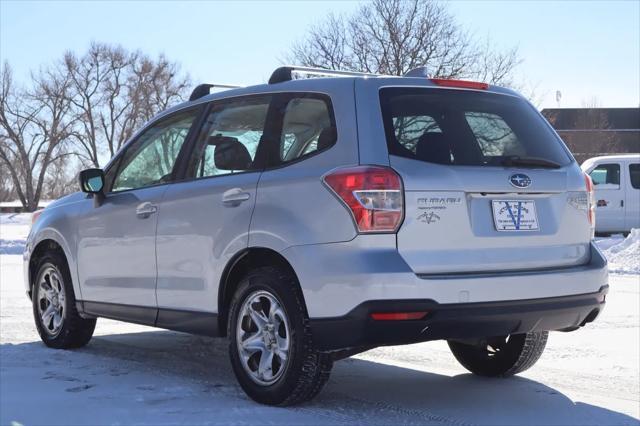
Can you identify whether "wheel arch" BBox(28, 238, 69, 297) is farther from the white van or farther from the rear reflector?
the white van

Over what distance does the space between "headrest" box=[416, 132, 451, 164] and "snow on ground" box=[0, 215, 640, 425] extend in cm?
134

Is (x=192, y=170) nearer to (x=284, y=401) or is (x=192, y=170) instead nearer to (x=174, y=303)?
(x=174, y=303)

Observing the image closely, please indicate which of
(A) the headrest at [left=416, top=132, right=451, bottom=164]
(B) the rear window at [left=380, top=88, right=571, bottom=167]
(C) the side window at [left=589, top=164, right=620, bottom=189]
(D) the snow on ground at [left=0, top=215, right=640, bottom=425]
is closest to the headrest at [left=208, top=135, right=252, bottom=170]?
(B) the rear window at [left=380, top=88, right=571, bottom=167]

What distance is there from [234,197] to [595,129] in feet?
227

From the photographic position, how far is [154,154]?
621cm

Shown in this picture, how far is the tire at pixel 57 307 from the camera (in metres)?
6.73

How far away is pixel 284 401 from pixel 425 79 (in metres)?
1.89

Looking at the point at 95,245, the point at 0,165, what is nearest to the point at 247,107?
the point at 95,245

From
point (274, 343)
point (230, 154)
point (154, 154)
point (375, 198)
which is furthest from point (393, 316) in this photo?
point (154, 154)

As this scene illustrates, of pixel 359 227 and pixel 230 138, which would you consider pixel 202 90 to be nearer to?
pixel 230 138

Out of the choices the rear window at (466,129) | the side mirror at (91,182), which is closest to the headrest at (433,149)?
the rear window at (466,129)

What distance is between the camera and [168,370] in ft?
19.8

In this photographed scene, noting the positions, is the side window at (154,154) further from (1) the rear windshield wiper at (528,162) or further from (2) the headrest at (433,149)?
(1) the rear windshield wiper at (528,162)

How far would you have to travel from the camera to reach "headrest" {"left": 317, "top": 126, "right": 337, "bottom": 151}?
186 inches
